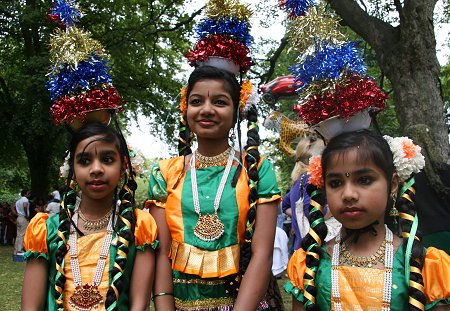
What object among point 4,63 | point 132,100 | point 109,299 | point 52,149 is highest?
point 4,63

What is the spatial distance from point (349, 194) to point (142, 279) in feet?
3.68

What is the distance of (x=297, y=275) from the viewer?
2572mm

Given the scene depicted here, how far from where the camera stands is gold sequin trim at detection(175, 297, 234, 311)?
107 inches

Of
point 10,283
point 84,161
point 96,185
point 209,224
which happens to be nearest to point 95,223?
point 96,185

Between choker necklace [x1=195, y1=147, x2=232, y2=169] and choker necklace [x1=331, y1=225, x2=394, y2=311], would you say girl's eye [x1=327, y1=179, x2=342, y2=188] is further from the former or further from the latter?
choker necklace [x1=195, y1=147, x2=232, y2=169]

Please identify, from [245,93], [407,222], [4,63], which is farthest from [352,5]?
[4,63]

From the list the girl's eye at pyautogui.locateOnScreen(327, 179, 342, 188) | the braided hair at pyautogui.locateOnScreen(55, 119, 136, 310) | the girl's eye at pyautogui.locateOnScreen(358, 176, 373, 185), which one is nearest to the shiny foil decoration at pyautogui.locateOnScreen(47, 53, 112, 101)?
the braided hair at pyautogui.locateOnScreen(55, 119, 136, 310)

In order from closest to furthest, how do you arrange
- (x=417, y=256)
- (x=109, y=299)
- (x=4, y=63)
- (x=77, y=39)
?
(x=417, y=256) < (x=109, y=299) < (x=77, y=39) < (x=4, y=63)

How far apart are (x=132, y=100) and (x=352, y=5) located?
1079 cm

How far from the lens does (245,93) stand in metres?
2.98

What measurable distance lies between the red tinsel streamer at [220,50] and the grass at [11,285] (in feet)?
14.9

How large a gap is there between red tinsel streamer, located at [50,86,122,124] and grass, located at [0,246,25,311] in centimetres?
523

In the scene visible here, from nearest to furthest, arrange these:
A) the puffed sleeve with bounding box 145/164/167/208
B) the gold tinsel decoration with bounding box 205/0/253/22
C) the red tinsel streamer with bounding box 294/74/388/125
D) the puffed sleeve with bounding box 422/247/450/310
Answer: the puffed sleeve with bounding box 422/247/450/310, the red tinsel streamer with bounding box 294/74/388/125, the puffed sleeve with bounding box 145/164/167/208, the gold tinsel decoration with bounding box 205/0/253/22

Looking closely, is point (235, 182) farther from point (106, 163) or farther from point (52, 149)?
point (52, 149)
